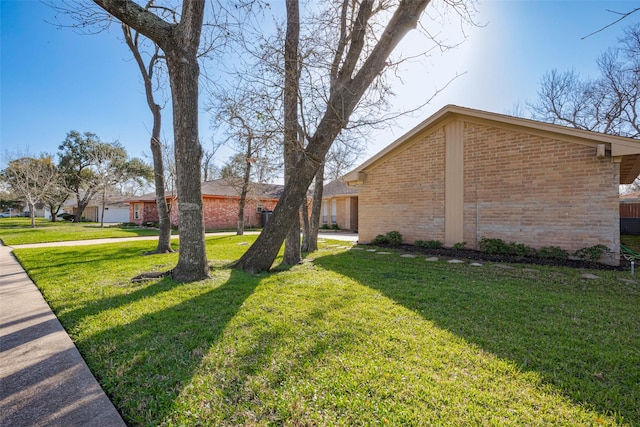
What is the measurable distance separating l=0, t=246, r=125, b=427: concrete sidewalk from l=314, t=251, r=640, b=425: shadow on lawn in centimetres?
317

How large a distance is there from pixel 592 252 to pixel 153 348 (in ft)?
28.8

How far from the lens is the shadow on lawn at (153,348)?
197 cm

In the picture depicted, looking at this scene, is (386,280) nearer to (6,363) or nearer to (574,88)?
(6,363)

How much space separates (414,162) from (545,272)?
5044 mm

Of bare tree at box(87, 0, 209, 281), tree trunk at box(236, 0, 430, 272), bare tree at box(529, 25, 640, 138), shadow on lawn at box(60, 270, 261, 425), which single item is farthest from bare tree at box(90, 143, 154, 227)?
bare tree at box(529, 25, 640, 138)

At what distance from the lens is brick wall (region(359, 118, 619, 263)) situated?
668 centimetres

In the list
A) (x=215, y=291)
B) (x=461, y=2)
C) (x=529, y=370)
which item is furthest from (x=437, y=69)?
(x=215, y=291)

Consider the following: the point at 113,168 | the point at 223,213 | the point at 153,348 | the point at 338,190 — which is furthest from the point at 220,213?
the point at 153,348

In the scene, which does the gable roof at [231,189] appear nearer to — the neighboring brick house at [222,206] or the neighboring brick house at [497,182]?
the neighboring brick house at [222,206]

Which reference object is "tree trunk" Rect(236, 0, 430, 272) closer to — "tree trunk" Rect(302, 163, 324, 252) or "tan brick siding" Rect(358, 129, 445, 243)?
"tree trunk" Rect(302, 163, 324, 252)

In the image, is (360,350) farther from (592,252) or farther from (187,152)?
(592,252)

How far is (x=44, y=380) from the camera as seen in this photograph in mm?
2205

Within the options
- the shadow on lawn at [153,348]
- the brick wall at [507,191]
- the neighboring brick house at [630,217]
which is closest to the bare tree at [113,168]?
the brick wall at [507,191]

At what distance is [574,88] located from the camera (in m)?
17.2
